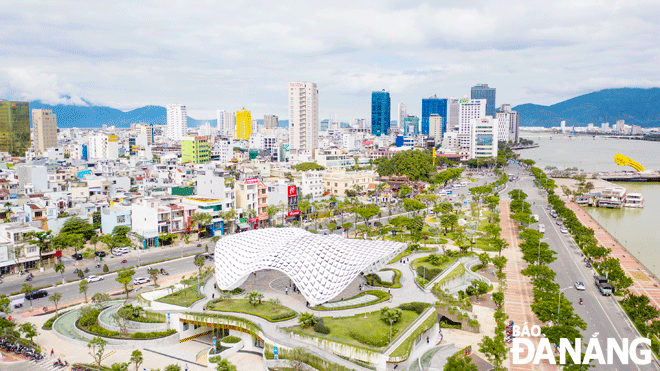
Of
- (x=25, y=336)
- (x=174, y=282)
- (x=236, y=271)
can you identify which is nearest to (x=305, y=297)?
(x=236, y=271)

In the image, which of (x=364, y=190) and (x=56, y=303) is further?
(x=364, y=190)

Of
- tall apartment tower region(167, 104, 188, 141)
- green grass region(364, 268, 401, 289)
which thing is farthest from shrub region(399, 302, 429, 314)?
tall apartment tower region(167, 104, 188, 141)

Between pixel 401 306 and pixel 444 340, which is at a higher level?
pixel 401 306

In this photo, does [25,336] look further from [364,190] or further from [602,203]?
[602,203]

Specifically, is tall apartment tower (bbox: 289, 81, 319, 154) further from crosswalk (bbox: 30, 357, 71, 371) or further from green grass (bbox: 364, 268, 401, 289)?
crosswalk (bbox: 30, 357, 71, 371)

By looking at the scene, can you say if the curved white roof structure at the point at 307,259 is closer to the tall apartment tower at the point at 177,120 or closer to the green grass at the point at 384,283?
the green grass at the point at 384,283

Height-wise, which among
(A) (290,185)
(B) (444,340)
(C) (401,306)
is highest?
(A) (290,185)

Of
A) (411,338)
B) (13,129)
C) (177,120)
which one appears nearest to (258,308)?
(411,338)
